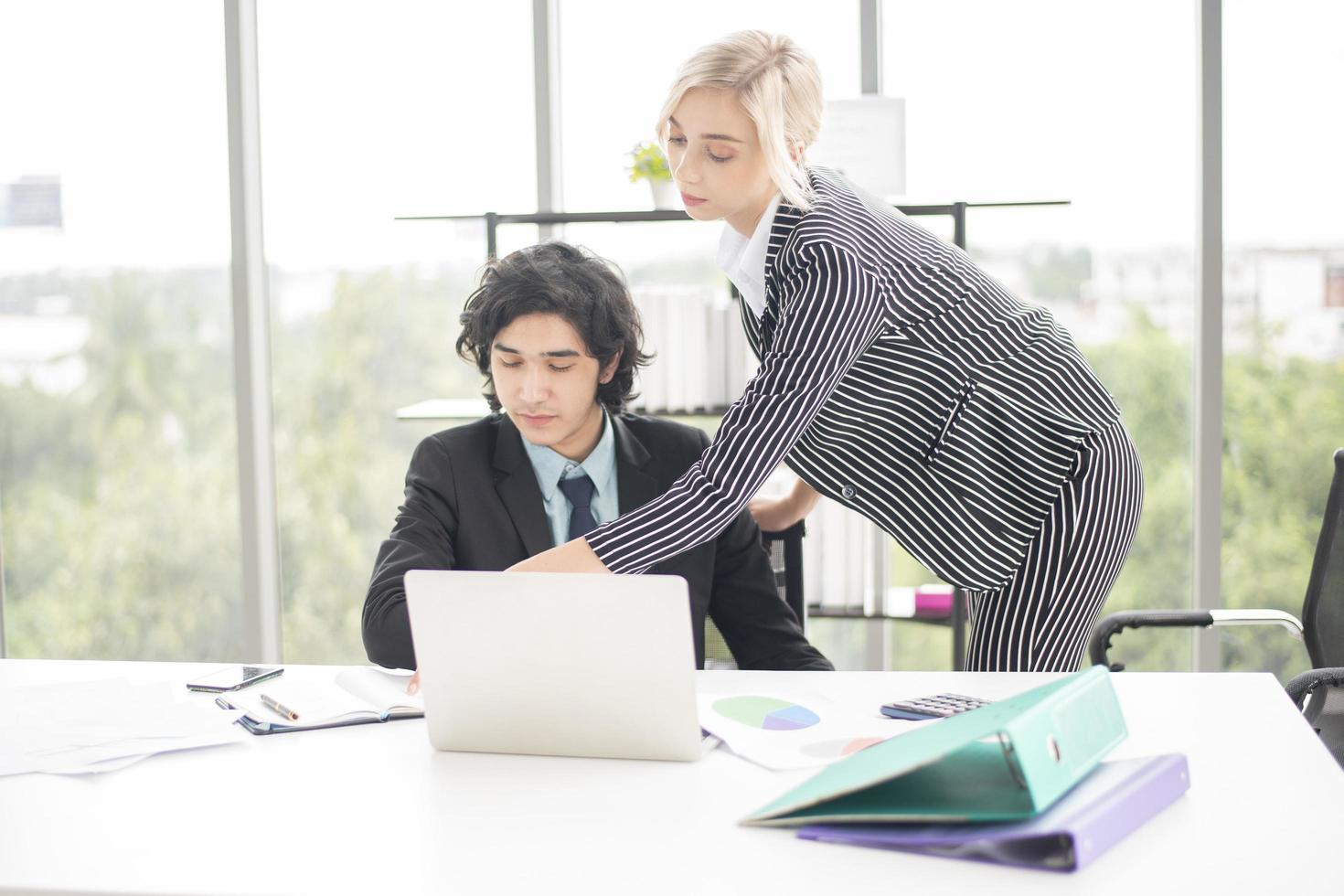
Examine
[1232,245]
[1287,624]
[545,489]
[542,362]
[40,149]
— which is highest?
[40,149]

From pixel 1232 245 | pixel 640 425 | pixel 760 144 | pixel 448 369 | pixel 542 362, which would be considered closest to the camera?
pixel 760 144

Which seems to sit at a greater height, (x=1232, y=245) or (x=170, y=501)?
(x=1232, y=245)

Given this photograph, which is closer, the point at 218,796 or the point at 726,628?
the point at 218,796

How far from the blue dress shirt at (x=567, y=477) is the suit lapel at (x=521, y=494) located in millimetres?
19

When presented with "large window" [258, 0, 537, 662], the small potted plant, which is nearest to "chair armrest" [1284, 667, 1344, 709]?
the small potted plant

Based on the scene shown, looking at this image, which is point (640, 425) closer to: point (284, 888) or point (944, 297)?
point (944, 297)

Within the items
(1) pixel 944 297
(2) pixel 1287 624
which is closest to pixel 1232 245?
(2) pixel 1287 624

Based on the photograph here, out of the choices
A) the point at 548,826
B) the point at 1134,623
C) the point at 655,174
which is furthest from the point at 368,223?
the point at 548,826

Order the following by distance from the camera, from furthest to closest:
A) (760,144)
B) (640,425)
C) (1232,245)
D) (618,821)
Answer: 1. (1232,245)
2. (640,425)
3. (760,144)
4. (618,821)

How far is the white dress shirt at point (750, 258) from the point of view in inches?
69.1

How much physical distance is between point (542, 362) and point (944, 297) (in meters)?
0.62

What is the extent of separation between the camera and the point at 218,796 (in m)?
1.23

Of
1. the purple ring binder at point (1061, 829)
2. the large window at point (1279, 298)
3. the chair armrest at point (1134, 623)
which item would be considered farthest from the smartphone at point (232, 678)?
the large window at point (1279, 298)

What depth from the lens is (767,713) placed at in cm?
143
